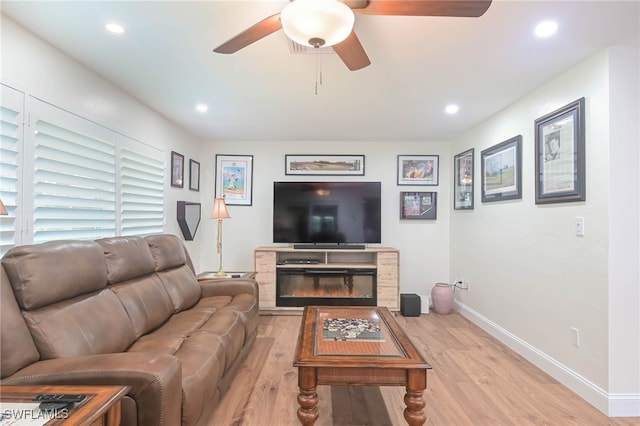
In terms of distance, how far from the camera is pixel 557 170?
8.20 feet

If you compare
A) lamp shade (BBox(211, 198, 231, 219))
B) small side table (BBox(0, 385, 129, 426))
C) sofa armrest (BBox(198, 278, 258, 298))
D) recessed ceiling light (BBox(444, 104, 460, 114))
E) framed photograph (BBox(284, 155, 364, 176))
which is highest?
recessed ceiling light (BBox(444, 104, 460, 114))

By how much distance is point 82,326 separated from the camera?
1.66 m

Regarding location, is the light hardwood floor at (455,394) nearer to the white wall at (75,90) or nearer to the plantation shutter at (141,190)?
the plantation shutter at (141,190)

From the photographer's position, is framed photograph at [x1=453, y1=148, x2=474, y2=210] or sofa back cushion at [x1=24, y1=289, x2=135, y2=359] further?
framed photograph at [x1=453, y1=148, x2=474, y2=210]

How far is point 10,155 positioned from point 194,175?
259 centimetres

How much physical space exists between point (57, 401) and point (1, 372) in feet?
1.65

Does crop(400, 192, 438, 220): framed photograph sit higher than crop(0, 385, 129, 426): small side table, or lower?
higher

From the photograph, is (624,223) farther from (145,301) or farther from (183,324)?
(145,301)

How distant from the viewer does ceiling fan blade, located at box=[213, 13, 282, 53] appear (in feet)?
4.90

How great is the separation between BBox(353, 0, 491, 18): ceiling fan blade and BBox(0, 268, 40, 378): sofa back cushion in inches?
79.9

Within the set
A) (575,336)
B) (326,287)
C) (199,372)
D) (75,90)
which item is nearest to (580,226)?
(575,336)

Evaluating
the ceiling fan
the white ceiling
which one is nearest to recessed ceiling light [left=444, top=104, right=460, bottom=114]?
the white ceiling

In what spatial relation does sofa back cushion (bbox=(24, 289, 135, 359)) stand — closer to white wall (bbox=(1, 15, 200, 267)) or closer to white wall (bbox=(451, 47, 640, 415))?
white wall (bbox=(1, 15, 200, 267))

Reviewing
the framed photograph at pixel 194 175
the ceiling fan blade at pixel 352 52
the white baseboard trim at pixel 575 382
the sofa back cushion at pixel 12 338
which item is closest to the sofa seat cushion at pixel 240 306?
the sofa back cushion at pixel 12 338
